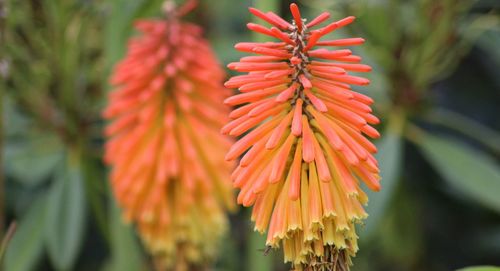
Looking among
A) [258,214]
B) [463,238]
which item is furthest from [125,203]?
[463,238]

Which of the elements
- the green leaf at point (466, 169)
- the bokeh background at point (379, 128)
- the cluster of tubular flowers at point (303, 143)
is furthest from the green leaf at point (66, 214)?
the cluster of tubular flowers at point (303, 143)

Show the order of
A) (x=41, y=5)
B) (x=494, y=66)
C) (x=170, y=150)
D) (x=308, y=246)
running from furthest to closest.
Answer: (x=494, y=66), (x=41, y=5), (x=170, y=150), (x=308, y=246)

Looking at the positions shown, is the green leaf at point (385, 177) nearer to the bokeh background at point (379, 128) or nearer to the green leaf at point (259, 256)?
the bokeh background at point (379, 128)

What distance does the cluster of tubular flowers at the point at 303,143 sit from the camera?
1.27 m

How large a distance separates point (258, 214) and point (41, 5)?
1.82 metres

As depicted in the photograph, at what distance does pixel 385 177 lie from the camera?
2828mm

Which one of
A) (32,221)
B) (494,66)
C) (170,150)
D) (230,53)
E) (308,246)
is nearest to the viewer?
(308,246)

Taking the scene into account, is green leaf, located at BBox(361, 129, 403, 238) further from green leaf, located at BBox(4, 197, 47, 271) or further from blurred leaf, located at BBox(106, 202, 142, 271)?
green leaf, located at BBox(4, 197, 47, 271)

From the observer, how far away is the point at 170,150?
2193 mm

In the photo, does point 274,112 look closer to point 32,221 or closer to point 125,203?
point 125,203

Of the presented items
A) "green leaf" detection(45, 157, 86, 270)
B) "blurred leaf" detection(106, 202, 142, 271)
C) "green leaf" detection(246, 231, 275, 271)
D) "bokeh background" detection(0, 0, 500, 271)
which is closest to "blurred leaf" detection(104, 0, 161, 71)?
"bokeh background" detection(0, 0, 500, 271)

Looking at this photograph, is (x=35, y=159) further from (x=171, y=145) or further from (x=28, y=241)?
(x=171, y=145)

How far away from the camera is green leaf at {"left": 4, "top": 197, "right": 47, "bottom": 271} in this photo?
2891mm

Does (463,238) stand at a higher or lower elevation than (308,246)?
lower
